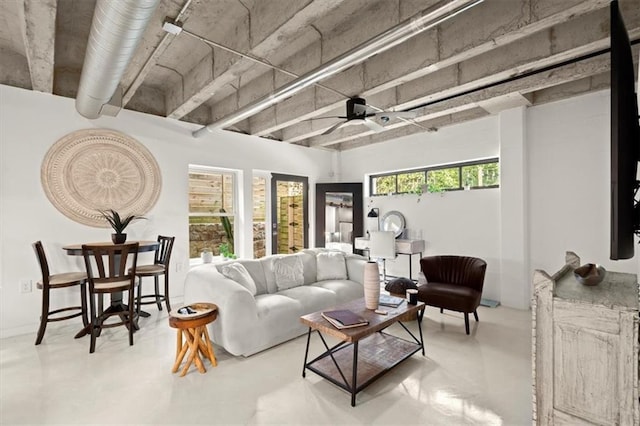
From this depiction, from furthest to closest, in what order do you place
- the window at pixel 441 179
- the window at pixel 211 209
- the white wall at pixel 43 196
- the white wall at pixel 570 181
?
the window at pixel 211 209 → the window at pixel 441 179 → the white wall at pixel 570 181 → the white wall at pixel 43 196

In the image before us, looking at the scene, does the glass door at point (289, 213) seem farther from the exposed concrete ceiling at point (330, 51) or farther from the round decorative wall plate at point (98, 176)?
the round decorative wall plate at point (98, 176)

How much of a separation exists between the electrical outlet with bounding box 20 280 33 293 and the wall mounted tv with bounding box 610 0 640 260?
5159 millimetres

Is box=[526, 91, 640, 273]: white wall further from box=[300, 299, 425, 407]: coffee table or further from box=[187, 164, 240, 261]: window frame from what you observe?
box=[187, 164, 240, 261]: window frame

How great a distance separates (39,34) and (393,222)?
5.06 metres

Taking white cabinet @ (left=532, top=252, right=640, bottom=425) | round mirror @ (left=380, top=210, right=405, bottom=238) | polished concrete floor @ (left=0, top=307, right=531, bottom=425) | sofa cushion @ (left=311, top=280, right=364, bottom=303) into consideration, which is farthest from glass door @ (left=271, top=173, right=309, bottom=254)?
white cabinet @ (left=532, top=252, right=640, bottom=425)

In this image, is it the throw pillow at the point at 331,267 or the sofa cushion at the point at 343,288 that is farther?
the throw pillow at the point at 331,267

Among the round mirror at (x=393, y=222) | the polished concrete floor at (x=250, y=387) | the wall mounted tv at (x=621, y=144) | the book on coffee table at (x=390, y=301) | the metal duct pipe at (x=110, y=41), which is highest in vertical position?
the metal duct pipe at (x=110, y=41)

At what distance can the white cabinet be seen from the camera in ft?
4.81

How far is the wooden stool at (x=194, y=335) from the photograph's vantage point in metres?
Result: 2.49

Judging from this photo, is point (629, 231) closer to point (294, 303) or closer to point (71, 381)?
point (294, 303)

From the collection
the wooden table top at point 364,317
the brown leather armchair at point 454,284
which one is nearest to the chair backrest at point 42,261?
the wooden table top at point 364,317

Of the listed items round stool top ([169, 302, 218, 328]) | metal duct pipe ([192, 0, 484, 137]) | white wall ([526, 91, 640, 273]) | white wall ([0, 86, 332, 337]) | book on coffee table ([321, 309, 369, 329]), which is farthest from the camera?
white wall ([526, 91, 640, 273])

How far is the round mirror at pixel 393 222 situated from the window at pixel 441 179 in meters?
0.44

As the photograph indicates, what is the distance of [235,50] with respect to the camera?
2.70 m
